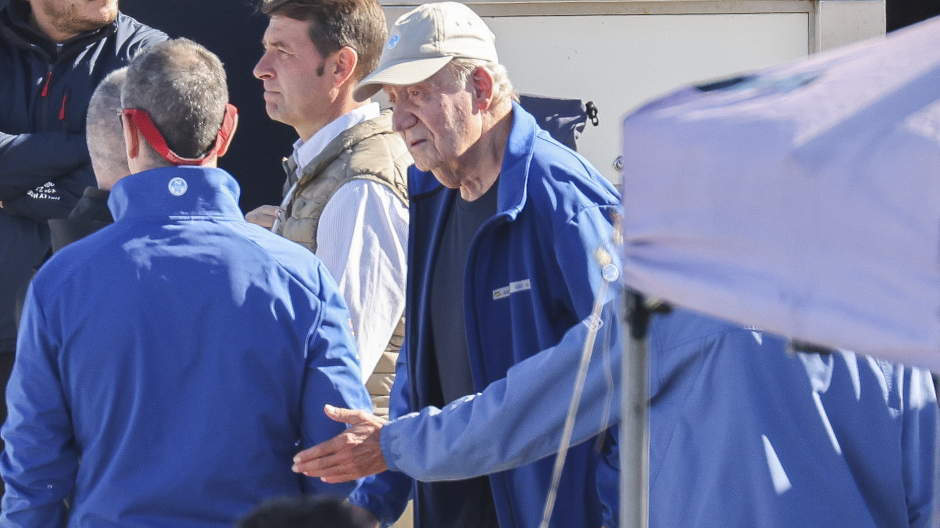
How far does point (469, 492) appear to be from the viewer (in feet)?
9.75

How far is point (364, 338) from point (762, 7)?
3.05 m

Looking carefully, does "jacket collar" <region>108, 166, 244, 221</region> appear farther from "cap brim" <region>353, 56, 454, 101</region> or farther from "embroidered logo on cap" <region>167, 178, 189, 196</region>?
"cap brim" <region>353, 56, 454, 101</region>

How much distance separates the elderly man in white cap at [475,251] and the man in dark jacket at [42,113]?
1.41 meters

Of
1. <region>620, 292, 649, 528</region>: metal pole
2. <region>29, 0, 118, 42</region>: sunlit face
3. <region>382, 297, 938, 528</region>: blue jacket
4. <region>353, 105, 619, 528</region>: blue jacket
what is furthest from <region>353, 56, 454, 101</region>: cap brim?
<region>29, 0, 118, 42</region>: sunlit face

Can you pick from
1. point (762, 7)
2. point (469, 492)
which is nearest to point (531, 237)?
point (469, 492)

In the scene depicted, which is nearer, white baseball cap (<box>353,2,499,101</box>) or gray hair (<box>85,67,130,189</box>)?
gray hair (<box>85,67,130,189</box>)

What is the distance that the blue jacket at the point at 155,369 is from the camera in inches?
92.2

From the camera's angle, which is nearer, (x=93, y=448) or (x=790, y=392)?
(x=790, y=392)

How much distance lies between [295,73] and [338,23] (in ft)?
0.63

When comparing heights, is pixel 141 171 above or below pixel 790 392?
above

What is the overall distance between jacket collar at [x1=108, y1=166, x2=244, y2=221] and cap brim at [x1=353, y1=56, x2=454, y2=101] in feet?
1.91

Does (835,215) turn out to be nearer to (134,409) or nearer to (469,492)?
(134,409)

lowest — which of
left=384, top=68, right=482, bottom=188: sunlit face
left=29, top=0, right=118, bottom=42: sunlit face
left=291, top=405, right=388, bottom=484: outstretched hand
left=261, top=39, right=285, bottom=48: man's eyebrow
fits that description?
left=291, top=405, right=388, bottom=484: outstretched hand

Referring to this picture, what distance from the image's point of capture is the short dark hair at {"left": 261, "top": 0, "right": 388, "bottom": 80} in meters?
3.48
